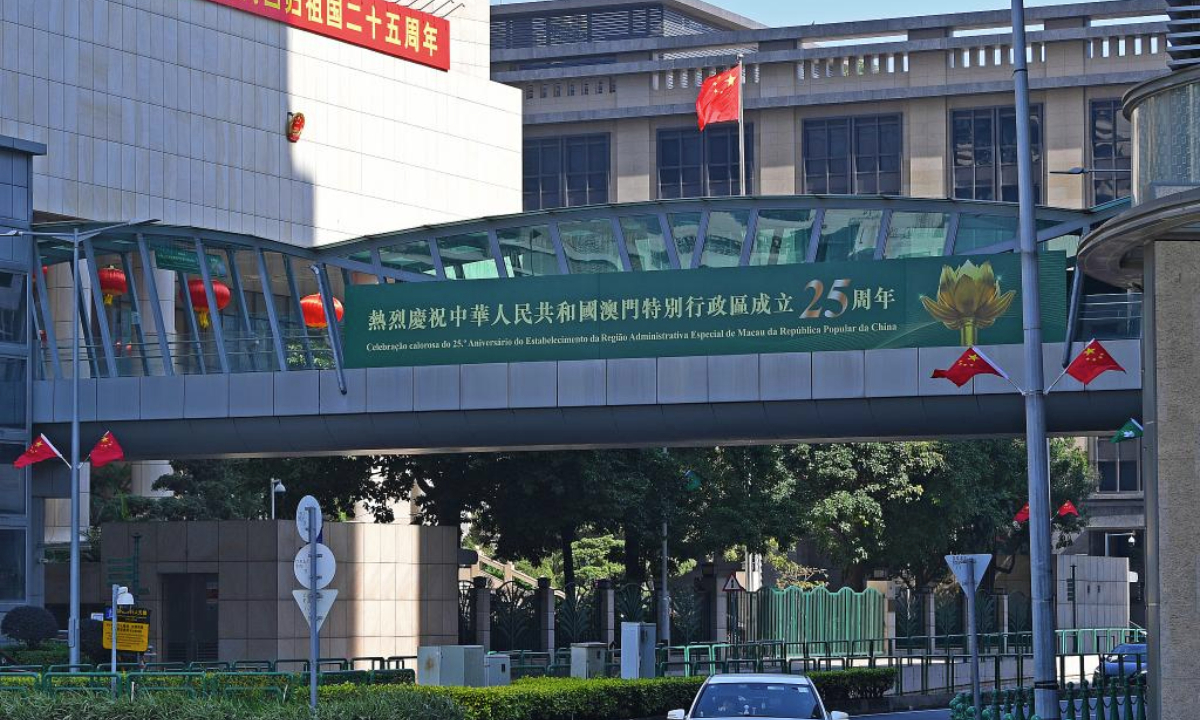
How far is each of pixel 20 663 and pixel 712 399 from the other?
595 inches

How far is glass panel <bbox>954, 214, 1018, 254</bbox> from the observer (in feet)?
141

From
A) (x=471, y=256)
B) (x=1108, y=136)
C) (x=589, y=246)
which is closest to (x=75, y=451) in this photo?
(x=471, y=256)

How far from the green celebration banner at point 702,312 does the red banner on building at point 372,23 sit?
45.4 meters

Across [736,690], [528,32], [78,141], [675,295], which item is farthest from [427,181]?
[736,690]

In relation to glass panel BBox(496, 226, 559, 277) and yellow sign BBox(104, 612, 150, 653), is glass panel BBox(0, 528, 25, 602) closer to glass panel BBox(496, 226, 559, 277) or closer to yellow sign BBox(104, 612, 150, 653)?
yellow sign BBox(104, 612, 150, 653)

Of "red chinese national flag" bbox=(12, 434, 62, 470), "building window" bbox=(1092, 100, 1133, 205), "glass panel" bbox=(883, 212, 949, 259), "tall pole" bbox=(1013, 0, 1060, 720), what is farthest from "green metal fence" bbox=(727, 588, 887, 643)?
"building window" bbox=(1092, 100, 1133, 205)

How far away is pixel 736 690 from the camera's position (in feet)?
75.8

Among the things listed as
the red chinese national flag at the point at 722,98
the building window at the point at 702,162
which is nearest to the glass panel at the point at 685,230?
the red chinese national flag at the point at 722,98

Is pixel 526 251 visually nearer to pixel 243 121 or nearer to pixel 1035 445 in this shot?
pixel 1035 445

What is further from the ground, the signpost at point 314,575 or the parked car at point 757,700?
the signpost at point 314,575

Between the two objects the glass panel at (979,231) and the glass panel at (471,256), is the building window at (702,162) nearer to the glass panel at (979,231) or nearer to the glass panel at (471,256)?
the glass panel at (471,256)

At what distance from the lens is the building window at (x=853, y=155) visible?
352ft

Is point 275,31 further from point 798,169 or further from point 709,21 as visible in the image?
point 709,21

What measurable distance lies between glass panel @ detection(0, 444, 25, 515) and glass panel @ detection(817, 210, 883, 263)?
60.6 feet
